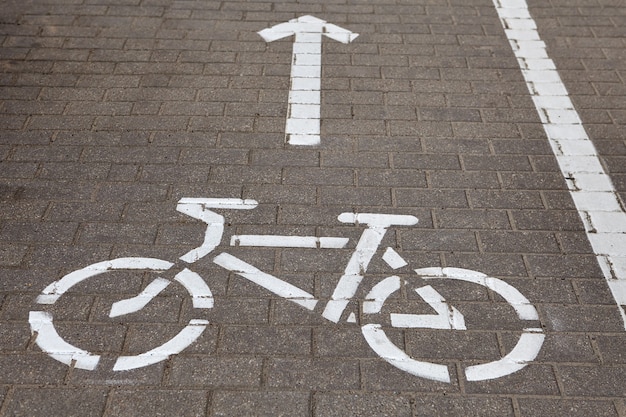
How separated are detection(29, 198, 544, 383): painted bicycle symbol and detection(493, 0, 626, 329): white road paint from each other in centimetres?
72

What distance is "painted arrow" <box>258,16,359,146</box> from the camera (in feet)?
17.0

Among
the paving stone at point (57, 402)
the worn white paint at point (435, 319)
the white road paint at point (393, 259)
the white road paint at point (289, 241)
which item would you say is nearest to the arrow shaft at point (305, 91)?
the white road paint at point (289, 241)

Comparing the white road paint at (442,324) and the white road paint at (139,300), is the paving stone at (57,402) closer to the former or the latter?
the white road paint at (139,300)

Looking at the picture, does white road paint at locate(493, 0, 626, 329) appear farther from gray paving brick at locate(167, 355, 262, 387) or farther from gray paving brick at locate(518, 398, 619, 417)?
gray paving brick at locate(167, 355, 262, 387)

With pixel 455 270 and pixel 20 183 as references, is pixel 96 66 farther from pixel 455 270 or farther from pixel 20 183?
pixel 455 270

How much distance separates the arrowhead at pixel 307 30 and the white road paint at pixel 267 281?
120 inches

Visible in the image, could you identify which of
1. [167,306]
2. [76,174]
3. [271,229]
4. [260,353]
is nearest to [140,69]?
[76,174]

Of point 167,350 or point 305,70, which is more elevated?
point 167,350

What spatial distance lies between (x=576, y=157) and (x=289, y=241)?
226 cm

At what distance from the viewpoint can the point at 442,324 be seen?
3.68 meters

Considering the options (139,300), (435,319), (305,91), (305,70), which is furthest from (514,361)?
(305,70)

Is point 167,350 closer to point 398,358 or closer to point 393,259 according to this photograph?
point 398,358

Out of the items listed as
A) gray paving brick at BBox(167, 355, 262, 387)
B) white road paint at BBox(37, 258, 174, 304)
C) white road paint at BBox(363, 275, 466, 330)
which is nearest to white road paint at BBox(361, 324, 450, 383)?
white road paint at BBox(363, 275, 466, 330)

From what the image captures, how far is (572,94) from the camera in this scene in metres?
5.70
